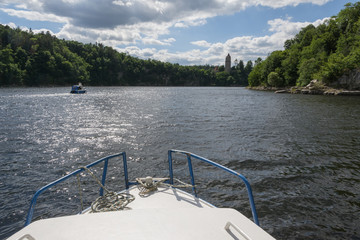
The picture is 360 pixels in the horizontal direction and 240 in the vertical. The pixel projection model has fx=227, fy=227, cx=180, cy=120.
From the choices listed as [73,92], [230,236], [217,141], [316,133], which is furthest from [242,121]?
[73,92]

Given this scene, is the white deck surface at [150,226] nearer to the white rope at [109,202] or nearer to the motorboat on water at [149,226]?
the motorboat on water at [149,226]

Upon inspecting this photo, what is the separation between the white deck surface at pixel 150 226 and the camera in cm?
240

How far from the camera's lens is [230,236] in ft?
7.96

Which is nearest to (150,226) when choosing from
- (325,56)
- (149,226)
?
(149,226)

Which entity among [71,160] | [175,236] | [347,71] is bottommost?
[71,160]

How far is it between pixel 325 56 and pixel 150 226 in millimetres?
89515

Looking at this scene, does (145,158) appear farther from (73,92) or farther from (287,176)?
(73,92)

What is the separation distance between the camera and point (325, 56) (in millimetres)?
74688

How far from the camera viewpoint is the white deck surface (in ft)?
7.88

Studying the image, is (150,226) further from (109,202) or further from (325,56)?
(325,56)

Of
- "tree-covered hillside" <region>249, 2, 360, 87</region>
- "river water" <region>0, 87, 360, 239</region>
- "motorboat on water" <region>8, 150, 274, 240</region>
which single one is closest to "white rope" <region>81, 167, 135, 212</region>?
"motorboat on water" <region>8, 150, 274, 240</region>

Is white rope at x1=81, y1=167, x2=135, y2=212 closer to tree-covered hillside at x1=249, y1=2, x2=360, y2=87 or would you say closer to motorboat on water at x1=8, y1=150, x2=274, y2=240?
motorboat on water at x1=8, y1=150, x2=274, y2=240

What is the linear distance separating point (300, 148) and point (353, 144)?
3844mm

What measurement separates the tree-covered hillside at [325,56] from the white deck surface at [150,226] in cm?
7324
